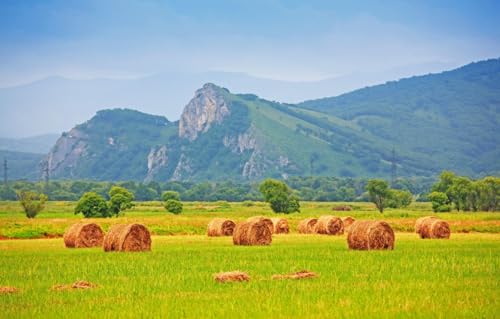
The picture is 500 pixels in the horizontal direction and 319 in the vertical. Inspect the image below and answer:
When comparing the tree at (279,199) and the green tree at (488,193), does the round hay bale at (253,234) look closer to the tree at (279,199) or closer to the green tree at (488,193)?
the tree at (279,199)

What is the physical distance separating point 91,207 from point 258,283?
227 feet

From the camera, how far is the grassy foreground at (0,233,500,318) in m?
19.8

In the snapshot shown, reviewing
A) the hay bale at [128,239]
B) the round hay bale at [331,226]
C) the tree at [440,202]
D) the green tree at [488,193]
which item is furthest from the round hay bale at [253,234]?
the green tree at [488,193]

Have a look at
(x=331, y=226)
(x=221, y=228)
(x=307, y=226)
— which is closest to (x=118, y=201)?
(x=307, y=226)

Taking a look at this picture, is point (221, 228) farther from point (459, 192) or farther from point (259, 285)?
point (459, 192)

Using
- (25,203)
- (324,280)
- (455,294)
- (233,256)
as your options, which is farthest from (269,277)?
(25,203)

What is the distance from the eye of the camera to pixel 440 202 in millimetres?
118562

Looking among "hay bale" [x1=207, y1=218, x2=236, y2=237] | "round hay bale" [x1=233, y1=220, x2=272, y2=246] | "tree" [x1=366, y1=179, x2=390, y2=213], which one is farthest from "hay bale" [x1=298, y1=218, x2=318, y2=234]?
"tree" [x1=366, y1=179, x2=390, y2=213]

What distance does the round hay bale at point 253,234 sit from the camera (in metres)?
44.1

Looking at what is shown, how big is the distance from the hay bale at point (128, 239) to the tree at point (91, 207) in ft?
171

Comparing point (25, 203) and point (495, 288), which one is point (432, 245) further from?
point (25, 203)

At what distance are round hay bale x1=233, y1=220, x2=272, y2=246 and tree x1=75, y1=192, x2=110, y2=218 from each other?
47.5 m

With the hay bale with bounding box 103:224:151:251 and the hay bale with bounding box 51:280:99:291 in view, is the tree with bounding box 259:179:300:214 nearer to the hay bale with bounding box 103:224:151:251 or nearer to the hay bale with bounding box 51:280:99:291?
the hay bale with bounding box 103:224:151:251

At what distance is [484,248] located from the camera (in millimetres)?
39594
